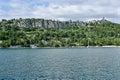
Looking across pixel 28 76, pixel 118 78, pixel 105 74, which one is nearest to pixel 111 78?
pixel 118 78

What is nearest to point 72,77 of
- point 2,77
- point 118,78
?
point 118,78

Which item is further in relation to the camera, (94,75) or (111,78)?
(94,75)

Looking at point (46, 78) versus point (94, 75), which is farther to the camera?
point (94, 75)

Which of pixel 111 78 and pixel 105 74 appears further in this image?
pixel 105 74

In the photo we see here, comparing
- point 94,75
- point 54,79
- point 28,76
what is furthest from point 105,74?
point 28,76

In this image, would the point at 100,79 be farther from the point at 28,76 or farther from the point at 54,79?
the point at 28,76

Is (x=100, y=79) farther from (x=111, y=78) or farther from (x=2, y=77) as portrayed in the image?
(x=2, y=77)

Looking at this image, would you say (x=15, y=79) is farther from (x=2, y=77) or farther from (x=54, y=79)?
(x=54, y=79)
